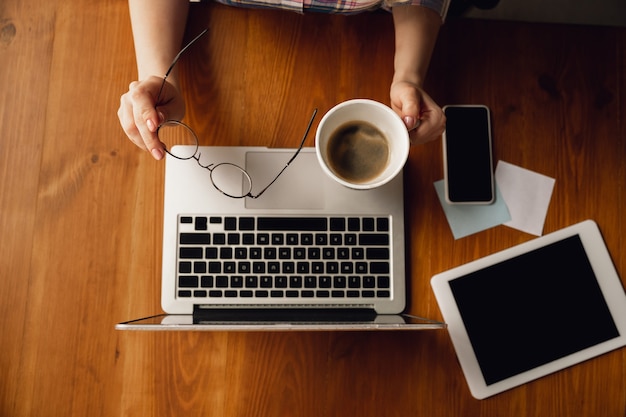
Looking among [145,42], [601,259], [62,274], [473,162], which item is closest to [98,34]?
[145,42]

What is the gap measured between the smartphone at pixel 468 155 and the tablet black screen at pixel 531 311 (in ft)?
0.44

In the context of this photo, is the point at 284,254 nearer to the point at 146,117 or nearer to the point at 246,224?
the point at 246,224

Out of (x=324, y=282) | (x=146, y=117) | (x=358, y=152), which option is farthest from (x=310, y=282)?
(x=146, y=117)

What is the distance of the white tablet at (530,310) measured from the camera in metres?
0.75

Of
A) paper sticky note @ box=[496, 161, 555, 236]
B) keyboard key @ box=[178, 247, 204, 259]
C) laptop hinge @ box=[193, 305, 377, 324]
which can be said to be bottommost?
laptop hinge @ box=[193, 305, 377, 324]

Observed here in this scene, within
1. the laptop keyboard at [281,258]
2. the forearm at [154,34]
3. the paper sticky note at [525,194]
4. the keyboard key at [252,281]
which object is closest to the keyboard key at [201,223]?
the laptop keyboard at [281,258]

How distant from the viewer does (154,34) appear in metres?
0.74

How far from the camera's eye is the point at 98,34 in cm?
80

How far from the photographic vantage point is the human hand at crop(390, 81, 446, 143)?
659 mm

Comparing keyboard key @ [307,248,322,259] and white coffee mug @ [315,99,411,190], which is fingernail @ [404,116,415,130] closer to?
white coffee mug @ [315,99,411,190]

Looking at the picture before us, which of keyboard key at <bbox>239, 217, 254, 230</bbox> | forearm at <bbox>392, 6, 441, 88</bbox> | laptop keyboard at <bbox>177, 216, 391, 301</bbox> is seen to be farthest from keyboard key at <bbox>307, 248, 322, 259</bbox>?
forearm at <bbox>392, 6, 441, 88</bbox>

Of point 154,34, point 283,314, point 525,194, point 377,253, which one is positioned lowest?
point 283,314

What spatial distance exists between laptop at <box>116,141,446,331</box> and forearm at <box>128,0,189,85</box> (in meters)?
0.15

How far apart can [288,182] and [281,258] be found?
13 centimetres
